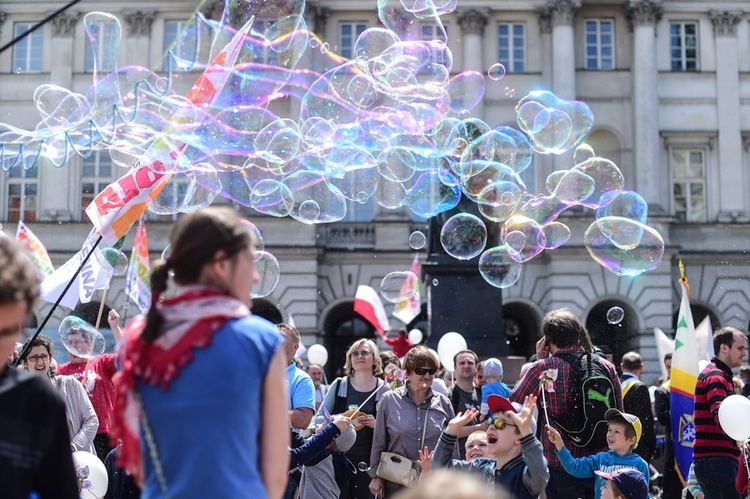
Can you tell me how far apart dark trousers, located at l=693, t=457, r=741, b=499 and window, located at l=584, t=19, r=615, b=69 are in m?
26.3

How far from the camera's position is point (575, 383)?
6633 mm

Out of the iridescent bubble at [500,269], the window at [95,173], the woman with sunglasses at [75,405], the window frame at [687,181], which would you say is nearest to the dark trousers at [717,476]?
the iridescent bubble at [500,269]

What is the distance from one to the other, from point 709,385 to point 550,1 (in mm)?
25961

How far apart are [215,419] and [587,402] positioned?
161 inches

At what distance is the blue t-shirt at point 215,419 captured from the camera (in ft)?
9.63

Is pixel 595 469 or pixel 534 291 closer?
pixel 595 469

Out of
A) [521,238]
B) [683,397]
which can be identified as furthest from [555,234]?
[683,397]

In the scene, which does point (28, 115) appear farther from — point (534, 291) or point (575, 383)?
point (575, 383)

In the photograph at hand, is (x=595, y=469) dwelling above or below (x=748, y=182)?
below

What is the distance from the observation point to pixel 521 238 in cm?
1177

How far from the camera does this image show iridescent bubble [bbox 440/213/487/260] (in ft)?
39.3

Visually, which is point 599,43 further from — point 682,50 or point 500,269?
point 500,269

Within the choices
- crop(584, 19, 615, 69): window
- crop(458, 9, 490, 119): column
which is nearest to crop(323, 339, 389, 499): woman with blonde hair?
crop(458, 9, 490, 119): column

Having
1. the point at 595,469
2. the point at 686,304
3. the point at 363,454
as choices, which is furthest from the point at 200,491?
the point at 686,304
